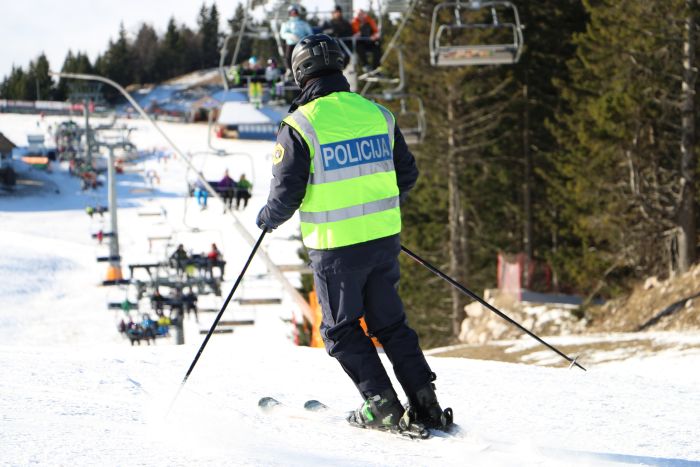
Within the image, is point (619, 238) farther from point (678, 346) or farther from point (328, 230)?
point (328, 230)

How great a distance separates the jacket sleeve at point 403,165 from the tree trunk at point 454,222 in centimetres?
2364

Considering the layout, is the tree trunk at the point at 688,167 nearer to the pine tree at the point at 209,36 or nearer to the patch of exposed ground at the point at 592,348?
the patch of exposed ground at the point at 592,348

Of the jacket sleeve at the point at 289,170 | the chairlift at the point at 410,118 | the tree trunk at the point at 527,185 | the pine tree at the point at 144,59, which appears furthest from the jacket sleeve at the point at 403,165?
the pine tree at the point at 144,59

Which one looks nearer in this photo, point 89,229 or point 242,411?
point 242,411

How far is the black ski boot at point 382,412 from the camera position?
4.20 m

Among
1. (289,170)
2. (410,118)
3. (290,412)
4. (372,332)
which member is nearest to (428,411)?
(372,332)

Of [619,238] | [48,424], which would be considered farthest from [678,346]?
[619,238]

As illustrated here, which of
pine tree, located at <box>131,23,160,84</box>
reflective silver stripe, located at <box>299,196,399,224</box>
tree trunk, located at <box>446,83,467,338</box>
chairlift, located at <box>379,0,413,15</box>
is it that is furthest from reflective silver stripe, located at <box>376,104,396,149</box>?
pine tree, located at <box>131,23,160,84</box>

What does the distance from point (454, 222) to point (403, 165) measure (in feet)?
79.0

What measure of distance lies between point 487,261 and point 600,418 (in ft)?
86.9

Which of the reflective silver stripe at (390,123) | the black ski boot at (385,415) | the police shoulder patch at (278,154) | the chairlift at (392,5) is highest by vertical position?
the chairlift at (392,5)

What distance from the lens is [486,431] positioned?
4.19m

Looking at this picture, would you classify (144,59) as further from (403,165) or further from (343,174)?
(343,174)

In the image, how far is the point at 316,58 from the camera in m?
4.20
